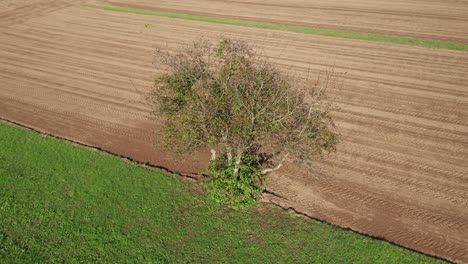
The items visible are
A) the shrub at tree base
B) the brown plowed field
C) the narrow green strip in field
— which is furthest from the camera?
the narrow green strip in field

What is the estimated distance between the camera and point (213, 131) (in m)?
18.6

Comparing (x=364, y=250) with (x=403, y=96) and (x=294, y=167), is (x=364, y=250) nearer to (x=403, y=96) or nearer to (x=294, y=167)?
(x=294, y=167)

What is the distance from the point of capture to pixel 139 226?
19094 millimetres

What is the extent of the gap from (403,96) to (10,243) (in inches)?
1182

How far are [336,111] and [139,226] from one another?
17913 millimetres

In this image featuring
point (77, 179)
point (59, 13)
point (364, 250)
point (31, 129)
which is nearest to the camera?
point (364, 250)

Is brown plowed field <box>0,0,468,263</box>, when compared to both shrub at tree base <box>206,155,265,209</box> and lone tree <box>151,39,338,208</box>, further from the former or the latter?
lone tree <box>151,39,338,208</box>

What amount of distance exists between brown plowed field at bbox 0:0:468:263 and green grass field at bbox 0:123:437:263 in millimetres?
1770

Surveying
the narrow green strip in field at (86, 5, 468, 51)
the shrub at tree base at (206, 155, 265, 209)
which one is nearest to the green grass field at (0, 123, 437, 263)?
the shrub at tree base at (206, 155, 265, 209)

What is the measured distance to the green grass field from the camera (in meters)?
17.6

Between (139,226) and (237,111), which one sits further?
(139,226)

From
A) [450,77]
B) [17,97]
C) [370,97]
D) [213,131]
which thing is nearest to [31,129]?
[17,97]

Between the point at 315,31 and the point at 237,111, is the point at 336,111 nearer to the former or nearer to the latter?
the point at 237,111

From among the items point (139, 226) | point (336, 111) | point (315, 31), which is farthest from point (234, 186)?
point (315, 31)
